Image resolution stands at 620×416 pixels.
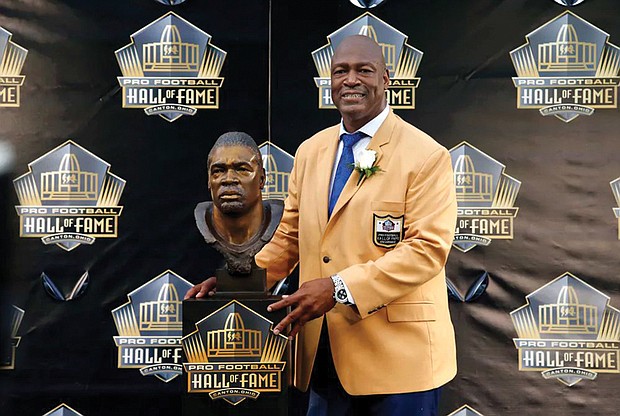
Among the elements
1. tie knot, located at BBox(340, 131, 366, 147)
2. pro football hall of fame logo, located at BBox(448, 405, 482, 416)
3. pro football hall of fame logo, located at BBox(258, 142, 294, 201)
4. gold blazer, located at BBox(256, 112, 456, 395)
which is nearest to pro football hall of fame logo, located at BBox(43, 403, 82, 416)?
pro football hall of fame logo, located at BBox(258, 142, 294, 201)

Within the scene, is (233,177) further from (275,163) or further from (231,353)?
(275,163)

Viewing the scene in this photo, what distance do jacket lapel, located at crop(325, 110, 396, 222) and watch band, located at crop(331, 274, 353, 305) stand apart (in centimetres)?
25

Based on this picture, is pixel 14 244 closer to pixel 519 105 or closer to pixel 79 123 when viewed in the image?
pixel 79 123

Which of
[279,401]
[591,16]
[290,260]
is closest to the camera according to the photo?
[279,401]

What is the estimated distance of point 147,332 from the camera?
3.53 m

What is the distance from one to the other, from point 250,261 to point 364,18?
5.49 feet

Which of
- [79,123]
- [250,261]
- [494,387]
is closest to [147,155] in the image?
[79,123]

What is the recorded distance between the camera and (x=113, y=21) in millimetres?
3525

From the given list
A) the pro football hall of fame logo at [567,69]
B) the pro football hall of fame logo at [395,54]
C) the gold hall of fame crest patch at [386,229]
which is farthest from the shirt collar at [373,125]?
the pro football hall of fame logo at [567,69]

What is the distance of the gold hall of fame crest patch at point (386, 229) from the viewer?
2.34 meters

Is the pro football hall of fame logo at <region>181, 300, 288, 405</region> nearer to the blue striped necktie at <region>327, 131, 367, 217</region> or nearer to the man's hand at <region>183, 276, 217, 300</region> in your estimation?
the man's hand at <region>183, 276, 217, 300</region>

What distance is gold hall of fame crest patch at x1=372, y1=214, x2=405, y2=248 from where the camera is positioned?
234 centimetres

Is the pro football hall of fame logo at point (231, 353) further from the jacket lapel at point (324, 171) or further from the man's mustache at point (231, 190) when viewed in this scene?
the jacket lapel at point (324, 171)

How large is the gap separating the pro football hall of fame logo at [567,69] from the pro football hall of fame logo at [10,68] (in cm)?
230
